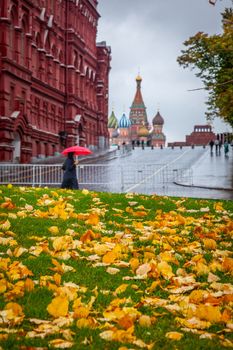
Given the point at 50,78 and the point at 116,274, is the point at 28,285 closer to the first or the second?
the point at 116,274

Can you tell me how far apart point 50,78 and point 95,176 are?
2952 centimetres

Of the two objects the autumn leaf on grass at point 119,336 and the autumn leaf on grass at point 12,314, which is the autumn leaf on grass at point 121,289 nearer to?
the autumn leaf on grass at point 12,314

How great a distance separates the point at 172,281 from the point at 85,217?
433 cm

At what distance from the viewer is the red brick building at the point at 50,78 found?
3962 cm

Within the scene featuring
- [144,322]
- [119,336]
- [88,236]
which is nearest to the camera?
[119,336]

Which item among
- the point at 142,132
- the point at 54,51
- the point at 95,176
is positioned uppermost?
the point at 54,51

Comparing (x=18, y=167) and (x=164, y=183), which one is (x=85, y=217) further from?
(x=164, y=183)

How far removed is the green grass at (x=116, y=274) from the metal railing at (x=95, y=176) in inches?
528

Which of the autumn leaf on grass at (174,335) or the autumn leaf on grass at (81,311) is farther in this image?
the autumn leaf on grass at (81,311)

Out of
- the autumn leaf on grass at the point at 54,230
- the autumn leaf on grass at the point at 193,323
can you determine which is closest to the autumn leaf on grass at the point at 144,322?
the autumn leaf on grass at the point at 193,323

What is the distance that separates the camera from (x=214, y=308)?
4238 mm

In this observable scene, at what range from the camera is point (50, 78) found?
2058 inches

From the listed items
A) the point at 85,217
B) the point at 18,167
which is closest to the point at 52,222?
the point at 85,217

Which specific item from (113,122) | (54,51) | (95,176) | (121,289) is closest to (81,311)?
(121,289)
